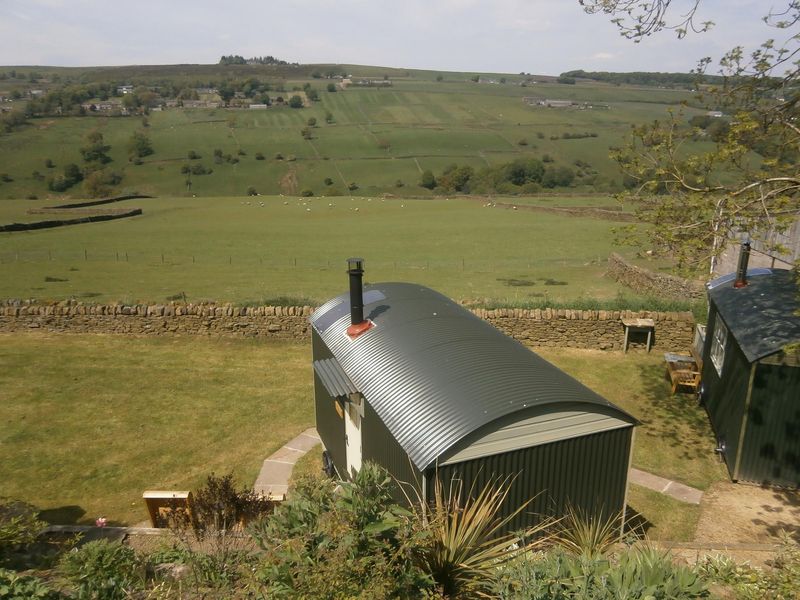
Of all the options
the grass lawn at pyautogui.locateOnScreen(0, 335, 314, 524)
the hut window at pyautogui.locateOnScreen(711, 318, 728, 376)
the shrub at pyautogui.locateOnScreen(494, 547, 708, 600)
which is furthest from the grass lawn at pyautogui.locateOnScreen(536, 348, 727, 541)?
the grass lawn at pyautogui.locateOnScreen(0, 335, 314, 524)

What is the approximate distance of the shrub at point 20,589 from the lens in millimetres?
4863

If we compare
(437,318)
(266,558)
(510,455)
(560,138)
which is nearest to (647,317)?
(437,318)

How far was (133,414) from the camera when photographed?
46.0 ft

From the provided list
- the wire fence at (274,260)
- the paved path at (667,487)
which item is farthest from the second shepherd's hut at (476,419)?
the wire fence at (274,260)

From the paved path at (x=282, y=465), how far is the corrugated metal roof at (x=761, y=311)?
9481 mm

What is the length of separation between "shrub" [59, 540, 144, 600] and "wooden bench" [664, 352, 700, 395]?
44.6 feet

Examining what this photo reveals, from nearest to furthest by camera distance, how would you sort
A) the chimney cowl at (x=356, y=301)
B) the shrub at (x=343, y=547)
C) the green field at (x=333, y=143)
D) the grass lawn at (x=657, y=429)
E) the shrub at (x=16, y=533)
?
the shrub at (x=343, y=547) → the shrub at (x=16, y=533) → the grass lawn at (x=657, y=429) → the chimney cowl at (x=356, y=301) → the green field at (x=333, y=143)

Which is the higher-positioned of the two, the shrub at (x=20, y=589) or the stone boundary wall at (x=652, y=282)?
the shrub at (x=20, y=589)

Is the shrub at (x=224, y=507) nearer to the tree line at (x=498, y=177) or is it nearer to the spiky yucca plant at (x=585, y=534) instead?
the spiky yucca plant at (x=585, y=534)

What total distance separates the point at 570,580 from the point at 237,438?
32.6 ft

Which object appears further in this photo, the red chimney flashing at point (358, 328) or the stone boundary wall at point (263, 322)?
the stone boundary wall at point (263, 322)

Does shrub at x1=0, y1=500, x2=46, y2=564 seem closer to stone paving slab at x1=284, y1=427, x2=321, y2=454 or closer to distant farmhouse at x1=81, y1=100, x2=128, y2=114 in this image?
stone paving slab at x1=284, y1=427, x2=321, y2=454

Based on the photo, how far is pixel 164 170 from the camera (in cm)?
9731

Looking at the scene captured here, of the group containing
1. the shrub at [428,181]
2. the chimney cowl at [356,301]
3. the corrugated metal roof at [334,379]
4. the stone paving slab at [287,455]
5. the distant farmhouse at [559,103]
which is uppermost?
the distant farmhouse at [559,103]
